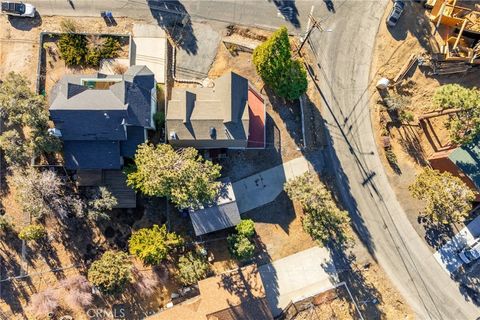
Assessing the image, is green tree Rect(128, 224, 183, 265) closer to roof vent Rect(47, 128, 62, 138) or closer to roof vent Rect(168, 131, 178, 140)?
roof vent Rect(168, 131, 178, 140)

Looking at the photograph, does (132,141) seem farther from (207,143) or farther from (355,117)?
(355,117)

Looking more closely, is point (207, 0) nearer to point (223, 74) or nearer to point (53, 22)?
point (223, 74)

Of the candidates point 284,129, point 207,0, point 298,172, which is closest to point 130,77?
point 207,0

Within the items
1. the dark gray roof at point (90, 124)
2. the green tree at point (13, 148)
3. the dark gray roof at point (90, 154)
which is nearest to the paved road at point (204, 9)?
the dark gray roof at point (90, 124)

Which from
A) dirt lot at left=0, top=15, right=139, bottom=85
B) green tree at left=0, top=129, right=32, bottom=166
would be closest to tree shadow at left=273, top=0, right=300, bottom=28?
dirt lot at left=0, top=15, right=139, bottom=85

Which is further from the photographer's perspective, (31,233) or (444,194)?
(31,233)

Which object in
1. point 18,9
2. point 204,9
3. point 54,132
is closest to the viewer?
point 54,132

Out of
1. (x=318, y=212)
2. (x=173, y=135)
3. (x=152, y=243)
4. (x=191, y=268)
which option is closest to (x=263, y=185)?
(x=318, y=212)
